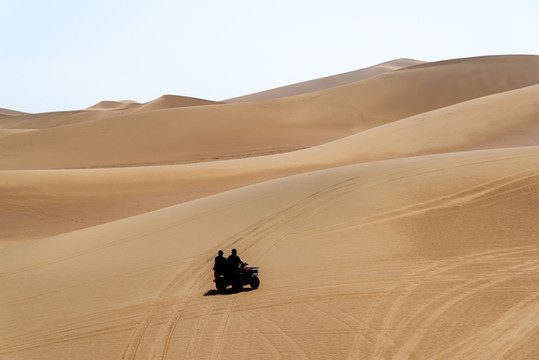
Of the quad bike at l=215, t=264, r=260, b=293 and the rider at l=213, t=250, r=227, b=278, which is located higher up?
the rider at l=213, t=250, r=227, b=278

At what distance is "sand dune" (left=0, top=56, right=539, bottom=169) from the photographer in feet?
153

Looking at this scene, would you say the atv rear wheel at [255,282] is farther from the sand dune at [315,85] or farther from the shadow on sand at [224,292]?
the sand dune at [315,85]

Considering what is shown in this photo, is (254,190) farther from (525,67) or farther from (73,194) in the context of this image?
(525,67)

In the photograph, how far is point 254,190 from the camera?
16844 millimetres

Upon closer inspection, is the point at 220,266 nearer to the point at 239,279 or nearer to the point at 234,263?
the point at 234,263

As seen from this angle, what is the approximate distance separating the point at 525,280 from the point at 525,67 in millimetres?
63763

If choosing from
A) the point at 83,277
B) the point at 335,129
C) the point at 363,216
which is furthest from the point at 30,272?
the point at 335,129

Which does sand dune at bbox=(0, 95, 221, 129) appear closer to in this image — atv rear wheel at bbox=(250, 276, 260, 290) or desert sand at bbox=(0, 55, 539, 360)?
desert sand at bbox=(0, 55, 539, 360)

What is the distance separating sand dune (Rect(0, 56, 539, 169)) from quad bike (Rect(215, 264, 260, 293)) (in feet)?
110

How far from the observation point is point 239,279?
951cm

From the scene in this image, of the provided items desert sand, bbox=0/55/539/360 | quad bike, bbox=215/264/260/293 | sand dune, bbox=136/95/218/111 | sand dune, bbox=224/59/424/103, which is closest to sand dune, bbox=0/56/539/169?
desert sand, bbox=0/55/539/360

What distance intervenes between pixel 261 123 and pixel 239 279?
46620 mm

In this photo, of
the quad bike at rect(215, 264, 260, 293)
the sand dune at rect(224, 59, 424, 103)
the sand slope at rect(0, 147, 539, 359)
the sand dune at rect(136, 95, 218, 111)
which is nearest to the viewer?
the sand slope at rect(0, 147, 539, 359)

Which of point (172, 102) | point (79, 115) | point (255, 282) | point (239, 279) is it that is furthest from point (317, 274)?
point (79, 115)
